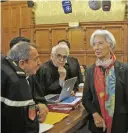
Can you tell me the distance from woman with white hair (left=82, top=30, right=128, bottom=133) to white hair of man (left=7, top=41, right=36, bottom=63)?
0.89 metres

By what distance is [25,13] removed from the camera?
8.80 metres

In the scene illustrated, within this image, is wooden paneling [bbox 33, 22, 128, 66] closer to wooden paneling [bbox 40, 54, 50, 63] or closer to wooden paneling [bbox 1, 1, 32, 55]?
wooden paneling [bbox 40, 54, 50, 63]

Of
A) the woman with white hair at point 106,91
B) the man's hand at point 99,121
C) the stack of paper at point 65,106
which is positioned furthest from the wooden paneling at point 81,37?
the man's hand at point 99,121

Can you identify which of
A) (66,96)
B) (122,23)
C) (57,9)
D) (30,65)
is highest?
(57,9)

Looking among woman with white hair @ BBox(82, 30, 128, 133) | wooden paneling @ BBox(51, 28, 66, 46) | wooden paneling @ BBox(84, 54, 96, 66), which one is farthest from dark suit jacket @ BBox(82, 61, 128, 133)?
wooden paneling @ BBox(51, 28, 66, 46)

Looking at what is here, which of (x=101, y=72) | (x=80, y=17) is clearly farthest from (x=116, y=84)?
(x=80, y=17)

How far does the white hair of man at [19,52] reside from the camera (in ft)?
5.01

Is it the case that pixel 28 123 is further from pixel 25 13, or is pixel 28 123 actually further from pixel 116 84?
pixel 25 13

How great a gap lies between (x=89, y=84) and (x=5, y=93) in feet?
3.97

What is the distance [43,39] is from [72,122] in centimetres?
652

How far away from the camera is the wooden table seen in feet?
5.88

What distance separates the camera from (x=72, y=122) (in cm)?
198

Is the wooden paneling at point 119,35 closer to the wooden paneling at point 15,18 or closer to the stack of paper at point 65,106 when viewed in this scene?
the wooden paneling at point 15,18

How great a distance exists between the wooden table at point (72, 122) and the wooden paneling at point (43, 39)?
5.90m
